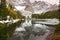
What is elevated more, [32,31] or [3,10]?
[3,10]

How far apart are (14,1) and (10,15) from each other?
14 cm

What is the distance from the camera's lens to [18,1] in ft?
5.32

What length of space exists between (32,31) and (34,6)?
246 millimetres

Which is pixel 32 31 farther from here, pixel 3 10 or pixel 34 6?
pixel 3 10

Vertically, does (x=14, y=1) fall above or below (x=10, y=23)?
above

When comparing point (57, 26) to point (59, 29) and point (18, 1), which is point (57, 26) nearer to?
point (59, 29)

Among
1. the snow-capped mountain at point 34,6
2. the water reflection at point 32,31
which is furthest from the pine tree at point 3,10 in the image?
the water reflection at point 32,31

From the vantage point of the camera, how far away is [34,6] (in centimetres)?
162

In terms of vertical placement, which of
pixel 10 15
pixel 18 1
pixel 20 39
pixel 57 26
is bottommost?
pixel 20 39

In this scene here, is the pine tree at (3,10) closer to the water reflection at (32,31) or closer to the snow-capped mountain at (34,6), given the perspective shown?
the snow-capped mountain at (34,6)

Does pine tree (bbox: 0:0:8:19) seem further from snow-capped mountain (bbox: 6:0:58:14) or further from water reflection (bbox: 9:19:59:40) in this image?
water reflection (bbox: 9:19:59:40)

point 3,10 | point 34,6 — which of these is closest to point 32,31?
point 34,6

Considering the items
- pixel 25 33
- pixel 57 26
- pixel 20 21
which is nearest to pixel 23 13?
pixel 20 21

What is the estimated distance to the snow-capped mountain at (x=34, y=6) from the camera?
1.61 metres
